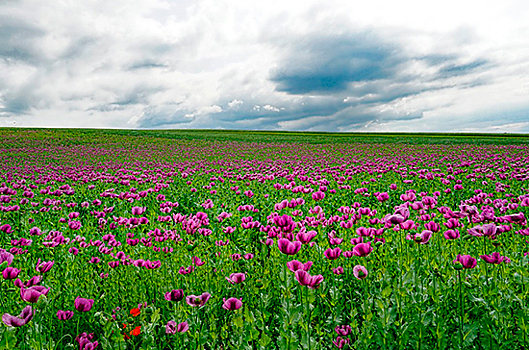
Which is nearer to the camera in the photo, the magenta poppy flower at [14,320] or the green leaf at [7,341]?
the magenta poppy flower at [14,320]

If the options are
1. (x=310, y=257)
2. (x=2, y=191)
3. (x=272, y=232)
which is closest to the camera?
(x=272, y=232)

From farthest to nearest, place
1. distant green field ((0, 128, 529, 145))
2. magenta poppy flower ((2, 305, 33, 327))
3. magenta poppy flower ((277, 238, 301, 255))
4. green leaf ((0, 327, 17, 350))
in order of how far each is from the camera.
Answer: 1. distant green field ((0, 128, 529, 145))
2. magenta poppy flower ((277, 238, 301, 255))
3. green leaf ((0, 327, 17, 350))
4. magenta poppy flower ((2, 305, 33, 327))

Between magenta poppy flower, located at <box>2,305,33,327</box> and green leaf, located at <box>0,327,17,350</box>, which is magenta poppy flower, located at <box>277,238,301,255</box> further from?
green leaf, located at <box>0,327,17,350</box>

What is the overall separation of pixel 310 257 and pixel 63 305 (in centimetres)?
268

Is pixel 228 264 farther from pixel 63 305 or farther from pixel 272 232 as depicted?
pixel 63 305

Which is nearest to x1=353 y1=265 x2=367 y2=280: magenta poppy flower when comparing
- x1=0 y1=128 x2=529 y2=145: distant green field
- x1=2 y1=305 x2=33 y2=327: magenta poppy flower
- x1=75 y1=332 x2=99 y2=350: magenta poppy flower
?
x1=75 y1=332 x2=99 y2=350: magenta poppy flower

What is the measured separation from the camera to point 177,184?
993 cm

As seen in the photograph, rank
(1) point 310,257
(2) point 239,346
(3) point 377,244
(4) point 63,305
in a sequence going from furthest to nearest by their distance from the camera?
(3) point 377,244
(1) point 310,257
(4) point 63,305
(2) point 239,346

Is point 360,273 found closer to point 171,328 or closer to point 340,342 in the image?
point 340,342

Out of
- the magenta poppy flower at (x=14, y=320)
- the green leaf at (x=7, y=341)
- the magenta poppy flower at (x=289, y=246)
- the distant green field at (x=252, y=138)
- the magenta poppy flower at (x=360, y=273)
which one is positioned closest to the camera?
the magenta poppy flower at (x=14, y=320)

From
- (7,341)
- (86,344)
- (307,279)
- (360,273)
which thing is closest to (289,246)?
(307,279)

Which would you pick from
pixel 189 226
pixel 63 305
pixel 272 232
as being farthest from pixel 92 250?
pixel 272 232

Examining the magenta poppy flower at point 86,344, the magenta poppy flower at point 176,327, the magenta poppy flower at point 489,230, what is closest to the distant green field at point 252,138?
the magenta poppy flower at point 489,230

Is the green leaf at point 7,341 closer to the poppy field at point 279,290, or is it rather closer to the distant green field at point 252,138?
the poppy field at point 279,290
